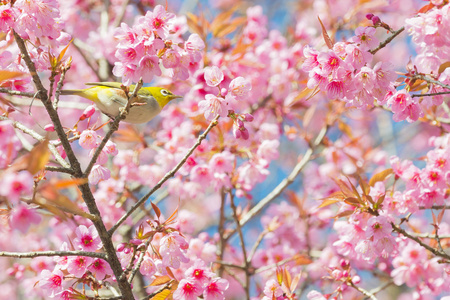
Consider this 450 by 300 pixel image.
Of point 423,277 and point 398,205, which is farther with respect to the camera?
point 423,277

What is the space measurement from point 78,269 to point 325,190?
2878mm

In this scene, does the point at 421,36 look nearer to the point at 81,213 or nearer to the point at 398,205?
the point at 398,205

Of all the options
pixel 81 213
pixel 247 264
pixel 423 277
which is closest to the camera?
pixel 81 213

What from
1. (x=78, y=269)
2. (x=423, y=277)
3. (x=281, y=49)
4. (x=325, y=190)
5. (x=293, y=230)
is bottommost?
(x=423, y=277)

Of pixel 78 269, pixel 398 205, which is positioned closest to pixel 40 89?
pixel 78 269

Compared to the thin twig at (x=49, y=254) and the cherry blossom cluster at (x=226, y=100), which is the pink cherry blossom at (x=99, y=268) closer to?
the thin twig at (x=49, y=254)

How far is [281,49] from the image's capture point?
14.1ft

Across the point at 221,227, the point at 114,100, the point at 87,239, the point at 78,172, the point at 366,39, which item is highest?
the point at 114,100

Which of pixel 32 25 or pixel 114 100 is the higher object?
pixel 114 100

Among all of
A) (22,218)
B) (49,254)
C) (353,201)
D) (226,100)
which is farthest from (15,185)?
(353,201)

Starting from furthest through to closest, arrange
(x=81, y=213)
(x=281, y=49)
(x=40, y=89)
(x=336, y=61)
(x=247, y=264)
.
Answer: (x=281, y=49), (x=247, y=264), (x=336, y=61), (x=40, y=89), (x=81, y=213)

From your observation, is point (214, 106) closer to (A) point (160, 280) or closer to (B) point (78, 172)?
(B) point (78, 172)

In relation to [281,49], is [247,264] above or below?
below

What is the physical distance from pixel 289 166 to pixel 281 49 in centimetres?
291
